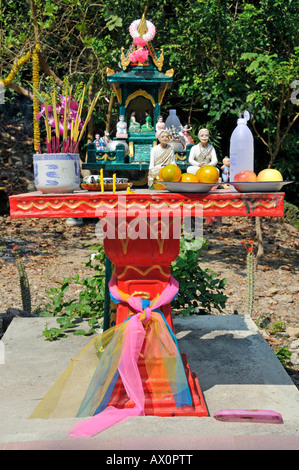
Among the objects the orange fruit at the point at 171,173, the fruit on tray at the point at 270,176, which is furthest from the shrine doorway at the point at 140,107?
the fruit on tray at the point at 270,176

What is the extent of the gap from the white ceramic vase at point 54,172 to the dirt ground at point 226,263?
269cm

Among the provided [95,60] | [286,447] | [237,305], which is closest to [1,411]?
[286,447]

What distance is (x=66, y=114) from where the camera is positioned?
316cm

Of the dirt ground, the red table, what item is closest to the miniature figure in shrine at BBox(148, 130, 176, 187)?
the red table

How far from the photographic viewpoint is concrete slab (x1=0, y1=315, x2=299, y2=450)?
266 cm

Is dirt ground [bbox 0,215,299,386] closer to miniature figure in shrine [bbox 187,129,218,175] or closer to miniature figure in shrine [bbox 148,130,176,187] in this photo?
miniature figure in shrine [bbox 187,129,218,175]

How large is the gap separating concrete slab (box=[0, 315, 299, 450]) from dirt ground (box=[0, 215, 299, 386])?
0.75m

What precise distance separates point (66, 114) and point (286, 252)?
6.30 metres

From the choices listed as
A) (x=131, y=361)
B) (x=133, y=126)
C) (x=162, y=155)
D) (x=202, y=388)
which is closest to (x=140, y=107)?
(x=133, y=126)

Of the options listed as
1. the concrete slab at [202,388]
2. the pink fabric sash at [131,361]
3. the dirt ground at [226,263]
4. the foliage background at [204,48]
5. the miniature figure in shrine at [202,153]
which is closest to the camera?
the concrete slab at [202,388]

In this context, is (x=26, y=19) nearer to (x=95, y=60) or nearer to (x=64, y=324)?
(x=95, y=60)

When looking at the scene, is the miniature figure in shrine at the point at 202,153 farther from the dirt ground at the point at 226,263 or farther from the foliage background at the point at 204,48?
the foliage background at the point at 204,48

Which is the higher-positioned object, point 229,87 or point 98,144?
point 229,87

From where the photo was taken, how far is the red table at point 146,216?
291 cm
